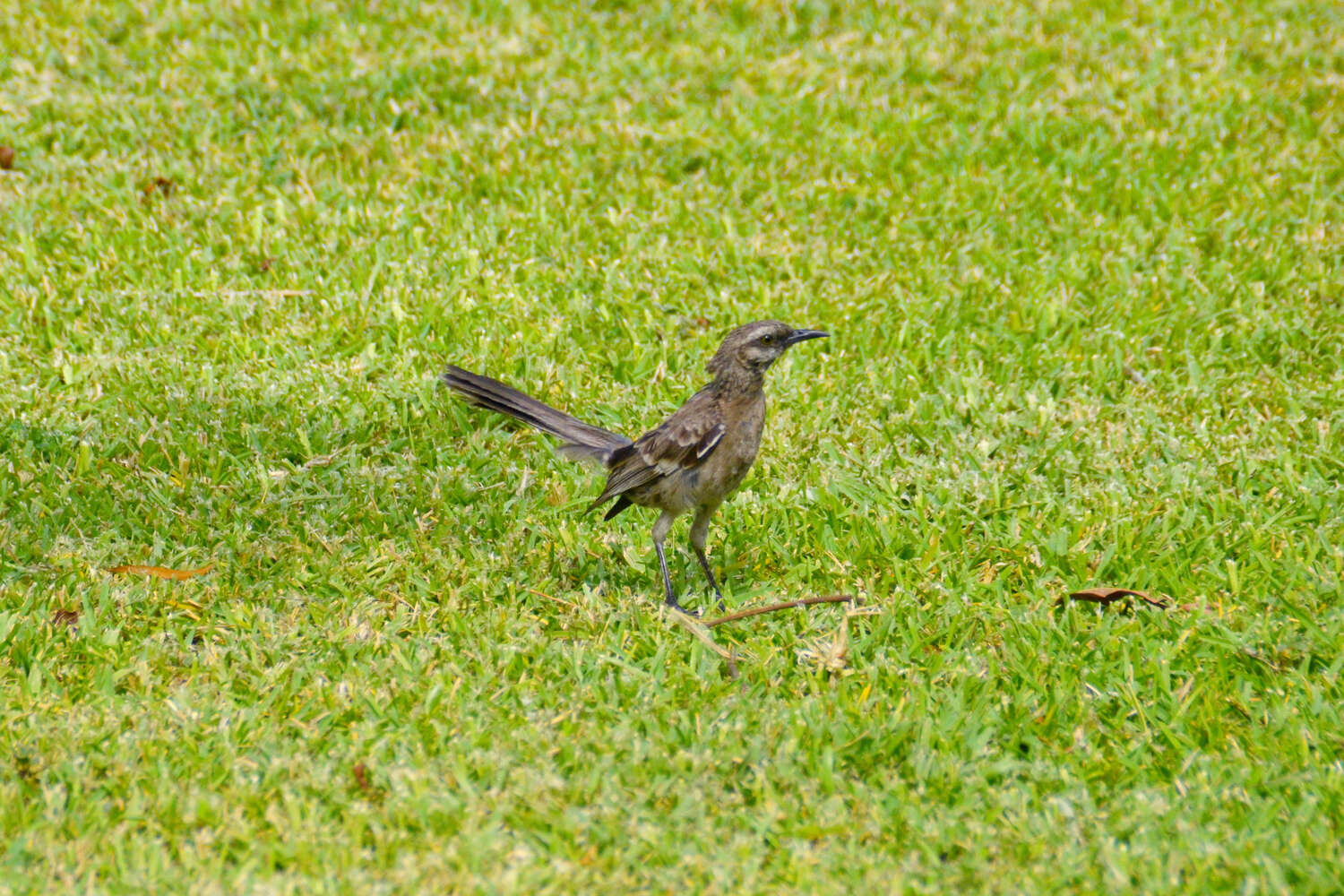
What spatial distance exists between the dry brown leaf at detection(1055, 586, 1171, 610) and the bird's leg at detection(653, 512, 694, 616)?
160 cm

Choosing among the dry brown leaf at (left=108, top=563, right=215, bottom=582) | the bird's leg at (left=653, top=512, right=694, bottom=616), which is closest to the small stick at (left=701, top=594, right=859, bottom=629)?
the bird's leg at (left=653, top=512, right=694, bottom=616)

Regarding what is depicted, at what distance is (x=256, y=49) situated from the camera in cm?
981

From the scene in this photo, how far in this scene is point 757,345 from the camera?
5.55 m

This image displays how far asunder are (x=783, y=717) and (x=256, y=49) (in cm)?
732

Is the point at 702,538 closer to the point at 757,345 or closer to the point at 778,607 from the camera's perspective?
the point at 778,607

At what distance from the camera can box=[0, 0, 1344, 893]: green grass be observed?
4066mm

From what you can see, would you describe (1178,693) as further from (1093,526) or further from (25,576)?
(25,576)

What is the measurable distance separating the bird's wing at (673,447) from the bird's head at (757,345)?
0.58 ft

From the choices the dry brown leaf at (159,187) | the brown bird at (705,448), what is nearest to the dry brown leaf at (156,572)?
the brown bird at (705,448)

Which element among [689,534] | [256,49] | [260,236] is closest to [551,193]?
[260,236]

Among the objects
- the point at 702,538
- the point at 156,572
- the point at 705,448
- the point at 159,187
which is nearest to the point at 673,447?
the point at 705,448

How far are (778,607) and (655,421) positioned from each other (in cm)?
176

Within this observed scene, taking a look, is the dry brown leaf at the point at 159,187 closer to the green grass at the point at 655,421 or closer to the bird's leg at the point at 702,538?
the green grass at the point at 655,421

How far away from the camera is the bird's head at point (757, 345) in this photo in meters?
5.54
